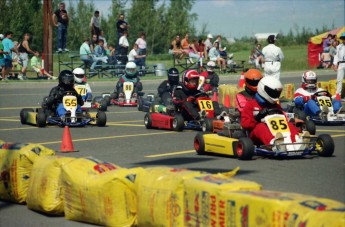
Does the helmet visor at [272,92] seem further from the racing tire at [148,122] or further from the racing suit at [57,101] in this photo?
the racing suit at [57,101]

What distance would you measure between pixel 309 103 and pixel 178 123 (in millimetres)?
3154

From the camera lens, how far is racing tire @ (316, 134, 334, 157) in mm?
13492

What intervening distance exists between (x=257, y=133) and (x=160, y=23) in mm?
50940

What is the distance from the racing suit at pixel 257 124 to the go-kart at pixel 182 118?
152 inches

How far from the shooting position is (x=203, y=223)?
305 inches

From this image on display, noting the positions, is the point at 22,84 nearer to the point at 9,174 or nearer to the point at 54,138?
the point at 54,138

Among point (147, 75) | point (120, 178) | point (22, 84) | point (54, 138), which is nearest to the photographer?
point (120, 178)

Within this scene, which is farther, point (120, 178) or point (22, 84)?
point (22, 84)

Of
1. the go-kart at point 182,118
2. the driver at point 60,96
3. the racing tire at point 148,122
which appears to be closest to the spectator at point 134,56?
the driver at point 60,96

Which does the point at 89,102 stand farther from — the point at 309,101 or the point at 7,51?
the point at 7,51

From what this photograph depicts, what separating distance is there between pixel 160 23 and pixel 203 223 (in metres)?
56.7

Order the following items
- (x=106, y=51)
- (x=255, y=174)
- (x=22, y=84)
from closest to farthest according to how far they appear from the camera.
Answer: (x=255, y=174), (x=22, y=84), (x=106, y=51)

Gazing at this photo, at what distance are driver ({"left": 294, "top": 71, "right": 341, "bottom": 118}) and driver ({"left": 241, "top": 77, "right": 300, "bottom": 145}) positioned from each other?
5.55 m

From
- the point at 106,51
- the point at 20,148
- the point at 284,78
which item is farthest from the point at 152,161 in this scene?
the point at 284,78
